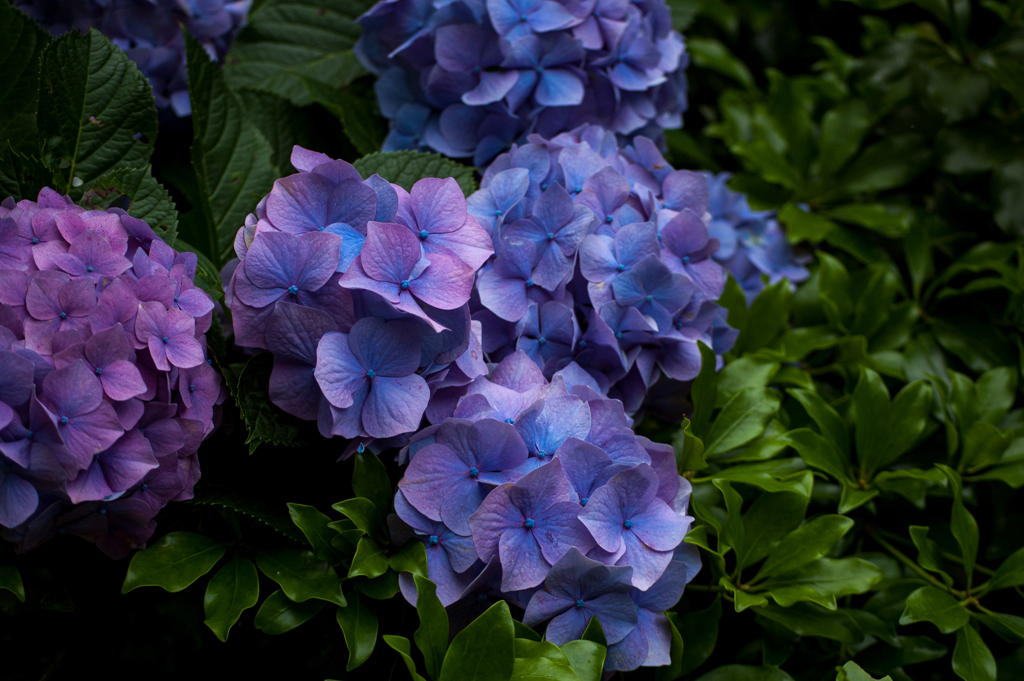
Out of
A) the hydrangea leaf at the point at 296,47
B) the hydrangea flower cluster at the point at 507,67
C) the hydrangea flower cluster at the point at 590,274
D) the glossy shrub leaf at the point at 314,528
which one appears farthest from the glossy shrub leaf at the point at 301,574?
the hydrangea leaf at the point at 296,47

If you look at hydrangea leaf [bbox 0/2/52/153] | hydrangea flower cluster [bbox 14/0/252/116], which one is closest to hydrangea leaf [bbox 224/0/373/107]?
hydrangea flower cluster [bbox 14/0/252/116]

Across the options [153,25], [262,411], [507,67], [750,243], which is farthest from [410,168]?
[750,243]

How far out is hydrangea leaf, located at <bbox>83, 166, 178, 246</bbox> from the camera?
→ 736mm

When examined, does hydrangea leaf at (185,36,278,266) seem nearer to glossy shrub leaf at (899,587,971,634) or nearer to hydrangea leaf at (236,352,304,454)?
hydrangea leaf at (236,352,304,454)

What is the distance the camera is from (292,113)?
1.04m

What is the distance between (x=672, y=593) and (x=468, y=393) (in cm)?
26

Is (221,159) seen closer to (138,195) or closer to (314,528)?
(138,195)

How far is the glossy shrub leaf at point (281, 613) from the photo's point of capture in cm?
62

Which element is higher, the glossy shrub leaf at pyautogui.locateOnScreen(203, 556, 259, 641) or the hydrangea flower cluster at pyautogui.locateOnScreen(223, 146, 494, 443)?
the hydrangea flower cluster at pyautogui.locateOnScreen(223, 146, 494, 443)

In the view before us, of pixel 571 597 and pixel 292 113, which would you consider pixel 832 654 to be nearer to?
pixel 571 597

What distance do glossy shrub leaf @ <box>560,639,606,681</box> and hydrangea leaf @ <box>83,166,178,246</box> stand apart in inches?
21.5

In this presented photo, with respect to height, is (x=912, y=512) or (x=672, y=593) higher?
(x=672, y=593)

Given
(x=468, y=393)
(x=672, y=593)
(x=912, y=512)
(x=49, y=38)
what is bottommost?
(x=912, y=512)

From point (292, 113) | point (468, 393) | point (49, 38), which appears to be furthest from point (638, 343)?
point (49, 38)
